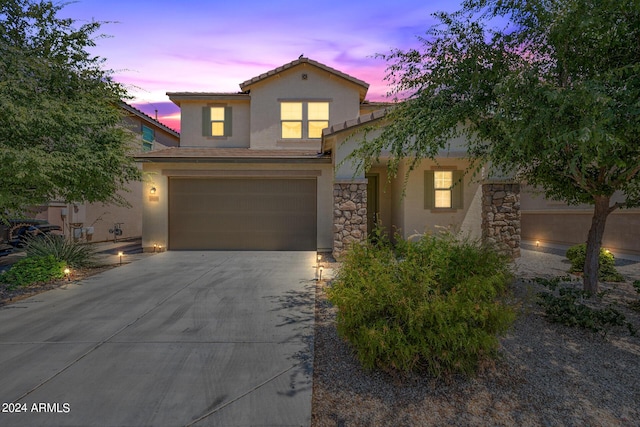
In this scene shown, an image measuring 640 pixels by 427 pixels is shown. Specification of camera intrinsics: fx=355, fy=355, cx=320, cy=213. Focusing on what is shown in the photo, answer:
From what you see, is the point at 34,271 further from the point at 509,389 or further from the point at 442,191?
the point at 442,191

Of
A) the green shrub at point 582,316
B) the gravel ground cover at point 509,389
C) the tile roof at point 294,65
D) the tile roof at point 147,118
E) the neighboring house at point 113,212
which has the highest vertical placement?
the tile roof at point 294,65

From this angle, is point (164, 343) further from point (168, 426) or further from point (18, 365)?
point (168, 426)

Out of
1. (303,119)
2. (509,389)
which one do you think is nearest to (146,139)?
(303,119)

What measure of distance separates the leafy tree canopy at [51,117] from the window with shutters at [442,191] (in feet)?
29.3

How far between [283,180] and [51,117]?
762cm

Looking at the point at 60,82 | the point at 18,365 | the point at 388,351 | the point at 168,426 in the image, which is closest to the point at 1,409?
the point at 18,365

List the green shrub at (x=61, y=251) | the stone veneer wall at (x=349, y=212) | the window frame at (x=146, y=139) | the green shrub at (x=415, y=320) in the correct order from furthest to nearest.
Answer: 1. the window frame at (x=146, y=139)
2. the stone veneer wall at (x=349, y=212)
3. the green shrub at (x=61, y=251)
4. the green shrub at (x=415, y=320)

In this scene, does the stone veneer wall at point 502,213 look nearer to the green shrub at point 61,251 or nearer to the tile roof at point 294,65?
the tile roof at point 294,65

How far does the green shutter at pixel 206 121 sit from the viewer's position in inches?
619

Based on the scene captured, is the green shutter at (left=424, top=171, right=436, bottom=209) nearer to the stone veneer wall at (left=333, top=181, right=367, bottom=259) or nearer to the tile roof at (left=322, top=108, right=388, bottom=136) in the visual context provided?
the stone veneer wall at (left=333, top=181, right=367, bottom=259)

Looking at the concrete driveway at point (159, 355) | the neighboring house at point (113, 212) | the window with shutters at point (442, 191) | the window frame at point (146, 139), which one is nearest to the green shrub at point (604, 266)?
the window with shutters at point (442, 191)

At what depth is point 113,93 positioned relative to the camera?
813 cm

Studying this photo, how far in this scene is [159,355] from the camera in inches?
164

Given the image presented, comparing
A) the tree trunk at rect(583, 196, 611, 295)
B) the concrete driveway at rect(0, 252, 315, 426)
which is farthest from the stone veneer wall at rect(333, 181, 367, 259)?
the tree trunk at rect(583, 196, 611, 295)
